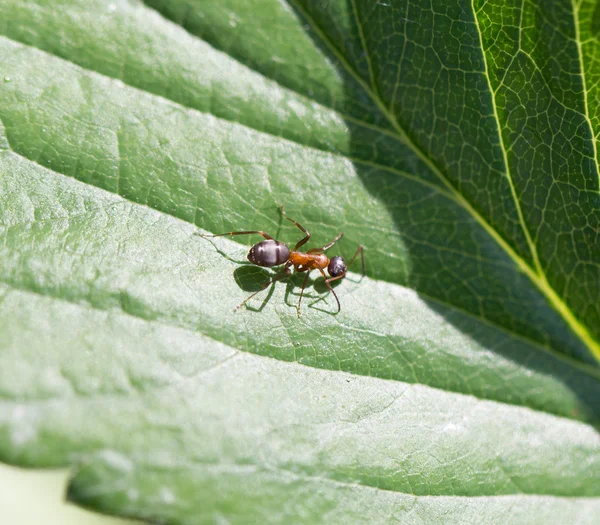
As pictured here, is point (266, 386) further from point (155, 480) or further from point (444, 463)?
point (444, 463)

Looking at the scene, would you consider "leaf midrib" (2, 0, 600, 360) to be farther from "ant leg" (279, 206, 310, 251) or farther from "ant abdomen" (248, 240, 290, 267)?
"ant abdomen" (248, 240, 290, 267)

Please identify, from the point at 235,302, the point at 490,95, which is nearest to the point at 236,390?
the point at 235,302

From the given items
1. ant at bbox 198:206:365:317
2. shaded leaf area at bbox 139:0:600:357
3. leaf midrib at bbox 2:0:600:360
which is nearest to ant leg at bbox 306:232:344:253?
ant at bbox 198:206:365:317

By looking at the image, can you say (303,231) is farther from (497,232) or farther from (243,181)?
(497,232)

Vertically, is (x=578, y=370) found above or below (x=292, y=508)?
above

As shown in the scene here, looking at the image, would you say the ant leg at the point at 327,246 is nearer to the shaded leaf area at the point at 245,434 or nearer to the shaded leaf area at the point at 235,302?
the shaded leaf area at the point at 235,302

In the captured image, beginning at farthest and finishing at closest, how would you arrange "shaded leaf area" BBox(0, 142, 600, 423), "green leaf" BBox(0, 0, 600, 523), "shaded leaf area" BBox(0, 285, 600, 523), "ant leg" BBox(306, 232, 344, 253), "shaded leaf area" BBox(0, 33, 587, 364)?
"ant leg" BBox(306, 232, 344, 253) → "shaded leaf area" BBox(0, 33, 587, 364) → "shaded leaf area" BBox(0, 142, 600, 423) → "green leaf" BBox(0, 0, 600, 523) → "shaded leaf area" BBox(0, 285, 600, 523)

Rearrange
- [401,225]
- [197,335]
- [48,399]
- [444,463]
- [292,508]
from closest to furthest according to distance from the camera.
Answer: [48,399]
[292,508]
[197,335]
[444,463]
[401,225]

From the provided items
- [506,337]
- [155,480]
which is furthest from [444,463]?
[155,480]
